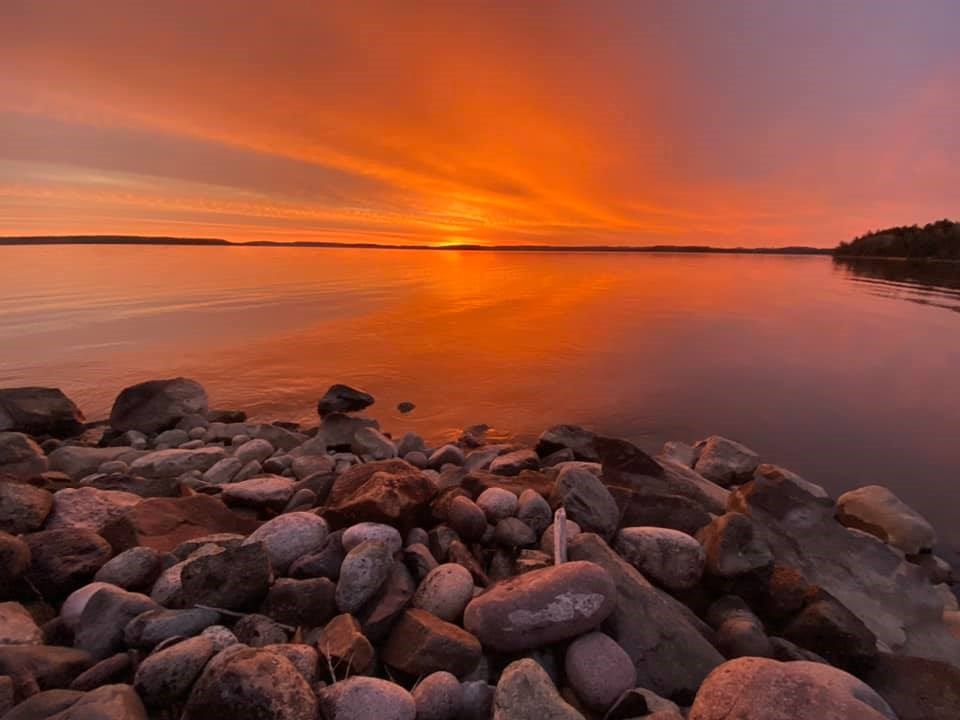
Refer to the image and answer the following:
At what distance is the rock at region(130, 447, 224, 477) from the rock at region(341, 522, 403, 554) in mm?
3655

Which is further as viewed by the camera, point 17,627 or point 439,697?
point 17,627

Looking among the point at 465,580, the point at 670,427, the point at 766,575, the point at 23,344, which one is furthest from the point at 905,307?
the point at 23,344

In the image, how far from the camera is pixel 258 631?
282cm

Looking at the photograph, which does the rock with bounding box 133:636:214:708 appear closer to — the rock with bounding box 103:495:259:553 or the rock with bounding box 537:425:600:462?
the rock with bounding box 103:495:259:553

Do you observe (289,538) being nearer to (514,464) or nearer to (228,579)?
(228,579)

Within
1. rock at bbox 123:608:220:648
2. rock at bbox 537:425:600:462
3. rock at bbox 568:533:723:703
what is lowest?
rock at bbox 537:425:600:462

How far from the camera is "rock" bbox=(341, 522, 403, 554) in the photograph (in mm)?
3512

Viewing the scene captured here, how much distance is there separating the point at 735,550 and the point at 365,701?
121 inches

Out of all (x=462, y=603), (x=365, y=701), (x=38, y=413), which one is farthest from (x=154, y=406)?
(x=365, y=701)

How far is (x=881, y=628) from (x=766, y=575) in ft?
5.70

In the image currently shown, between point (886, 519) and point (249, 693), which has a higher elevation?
point (249, 693)

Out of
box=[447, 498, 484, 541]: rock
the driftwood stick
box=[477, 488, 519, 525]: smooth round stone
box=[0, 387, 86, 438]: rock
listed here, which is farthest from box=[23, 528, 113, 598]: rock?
box=[0, 387, 86, 438]: rock

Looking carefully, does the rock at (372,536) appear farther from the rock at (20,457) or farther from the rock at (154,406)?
the rock at (154,406)

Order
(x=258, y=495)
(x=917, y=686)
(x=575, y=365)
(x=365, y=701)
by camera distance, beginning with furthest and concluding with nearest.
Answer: (x=575, y=365), (x=258, y=495), (x=917, y=686), (x=365, y=701)
